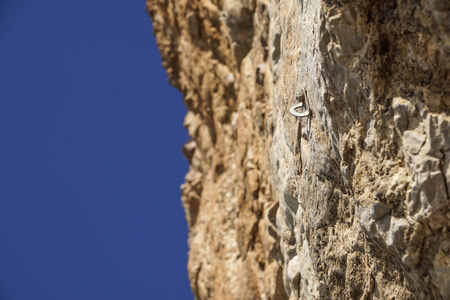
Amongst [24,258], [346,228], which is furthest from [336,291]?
[24,258]

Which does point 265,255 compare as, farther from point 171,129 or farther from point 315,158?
point 171,129

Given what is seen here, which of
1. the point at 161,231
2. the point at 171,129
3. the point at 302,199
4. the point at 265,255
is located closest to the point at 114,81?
the point at 171,129

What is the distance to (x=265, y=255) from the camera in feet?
24.0

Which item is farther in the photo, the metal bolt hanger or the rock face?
the metal bolt hanger

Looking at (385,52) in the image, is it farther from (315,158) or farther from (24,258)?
(24,258)

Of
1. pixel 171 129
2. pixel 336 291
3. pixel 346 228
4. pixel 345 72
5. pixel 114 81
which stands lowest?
pixel 336 291

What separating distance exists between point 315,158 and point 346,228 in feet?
1.47

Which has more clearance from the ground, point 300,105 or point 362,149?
point 300,105

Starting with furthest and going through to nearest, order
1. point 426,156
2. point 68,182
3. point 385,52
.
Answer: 1. point 68,182
2. point 385,52
3. point 426,156

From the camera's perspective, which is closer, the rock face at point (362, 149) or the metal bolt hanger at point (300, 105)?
the rock face at point (362, 149)

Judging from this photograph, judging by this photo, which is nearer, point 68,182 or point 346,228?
point 346,228

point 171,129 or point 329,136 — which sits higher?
point 171,129

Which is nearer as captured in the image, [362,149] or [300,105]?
[362,149]

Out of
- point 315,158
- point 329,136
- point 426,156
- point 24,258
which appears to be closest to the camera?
point 426,156
